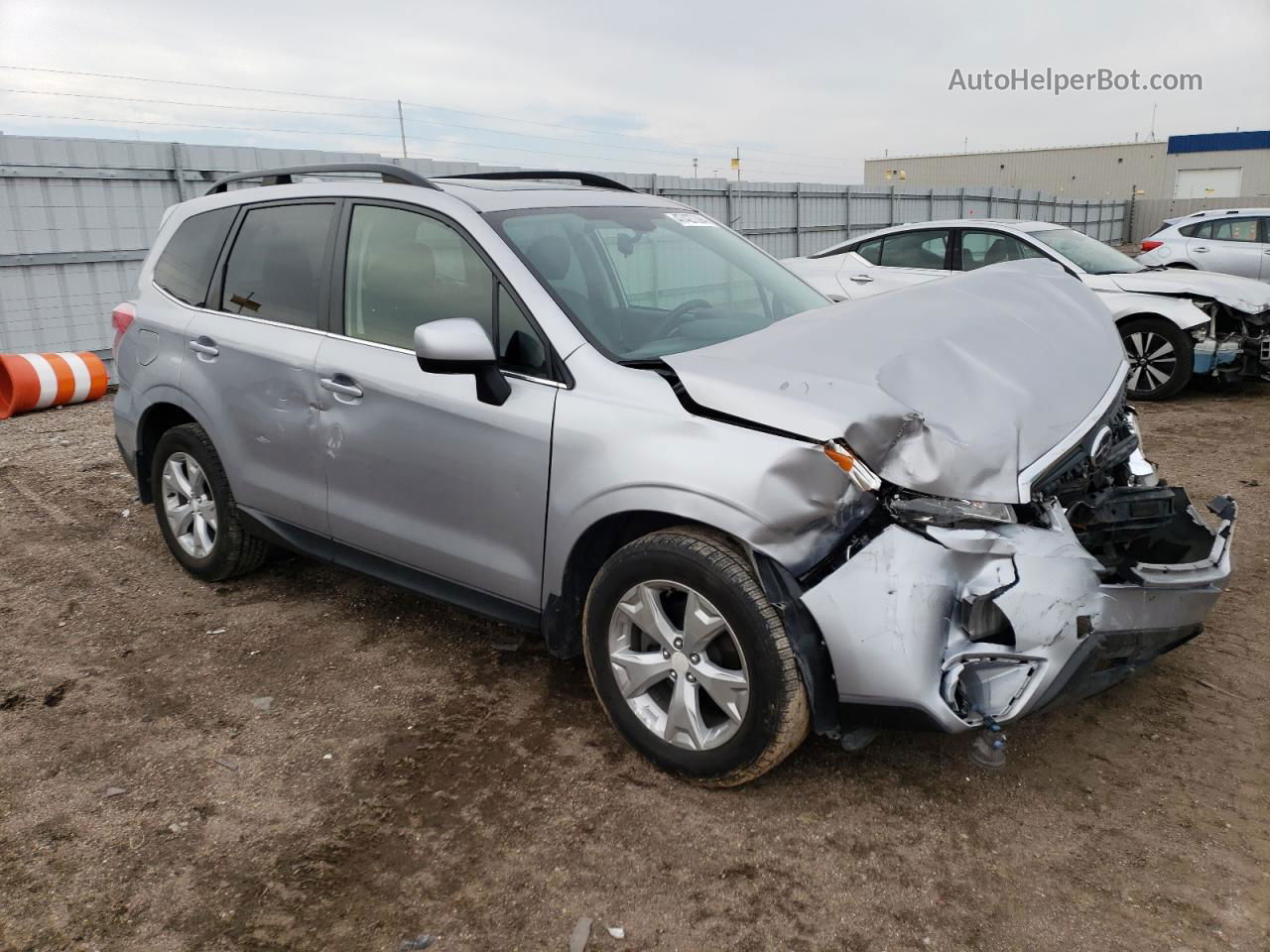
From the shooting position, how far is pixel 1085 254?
920cm

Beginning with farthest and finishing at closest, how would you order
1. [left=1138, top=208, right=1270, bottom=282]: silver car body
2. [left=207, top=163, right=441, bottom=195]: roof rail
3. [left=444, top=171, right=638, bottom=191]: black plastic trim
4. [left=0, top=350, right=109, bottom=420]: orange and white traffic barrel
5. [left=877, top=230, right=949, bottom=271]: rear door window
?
[left=1138, top=208, right=1270, bottom=282]: silver car body
[left=877, top=230, right=949, bottom=271]: rear door window
[left=0, top=350, right=109, bottom=420]: orange and white traffic barrel
[left=444, top=171, right=638, bottom=191]: black plastic trim
[left=207, top=163, right=441, bottom=195]: roof rail

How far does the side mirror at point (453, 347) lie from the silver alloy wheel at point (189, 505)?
1982 mm

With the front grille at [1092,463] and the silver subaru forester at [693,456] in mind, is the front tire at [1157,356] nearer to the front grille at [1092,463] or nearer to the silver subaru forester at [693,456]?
the silver subaru forester at [693,456]

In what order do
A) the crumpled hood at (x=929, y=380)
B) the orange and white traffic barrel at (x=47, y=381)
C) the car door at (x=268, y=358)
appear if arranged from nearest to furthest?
the crumpled hood at (x=929, y=380), the car door at (x=268, y=358), the orange and white traffic barrel at (x=47, y=381)

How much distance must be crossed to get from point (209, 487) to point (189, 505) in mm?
312

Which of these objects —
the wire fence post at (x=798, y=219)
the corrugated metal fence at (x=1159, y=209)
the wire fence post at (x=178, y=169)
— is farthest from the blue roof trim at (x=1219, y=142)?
the wire fence post at (x=178, y=169)

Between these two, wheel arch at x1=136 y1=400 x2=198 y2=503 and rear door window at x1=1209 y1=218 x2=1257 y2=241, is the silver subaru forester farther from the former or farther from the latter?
rear door window at x1=1209 y1=218 x2=1257 y2=241

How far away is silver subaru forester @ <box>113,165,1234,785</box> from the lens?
2543mm

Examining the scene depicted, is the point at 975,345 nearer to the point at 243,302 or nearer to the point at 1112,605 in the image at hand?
the point at 1112,605

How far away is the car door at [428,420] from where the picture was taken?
3.12 metres

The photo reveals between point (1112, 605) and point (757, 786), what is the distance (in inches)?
45.6

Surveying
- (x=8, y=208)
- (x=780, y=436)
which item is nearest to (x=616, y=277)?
(x=780, y=436)

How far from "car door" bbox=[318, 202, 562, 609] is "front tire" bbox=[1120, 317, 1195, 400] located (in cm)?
696

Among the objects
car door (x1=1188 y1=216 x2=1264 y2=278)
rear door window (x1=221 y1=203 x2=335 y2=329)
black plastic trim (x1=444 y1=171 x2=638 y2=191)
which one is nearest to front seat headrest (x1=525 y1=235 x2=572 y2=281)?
black plastic trim (x1=444 y1=171 x2=638 y2=191)
